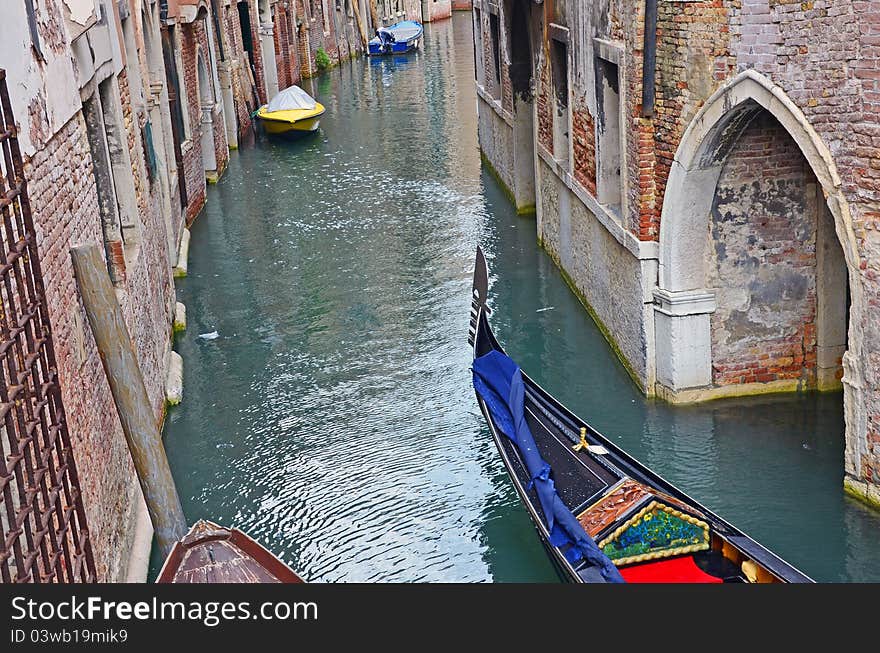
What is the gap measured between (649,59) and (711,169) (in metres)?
0.81

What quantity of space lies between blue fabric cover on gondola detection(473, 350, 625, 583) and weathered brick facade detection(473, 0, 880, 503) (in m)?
1.36

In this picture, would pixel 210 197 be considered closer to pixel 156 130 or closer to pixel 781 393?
pixel 156 130

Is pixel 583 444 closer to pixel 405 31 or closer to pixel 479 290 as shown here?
pixel 479 290

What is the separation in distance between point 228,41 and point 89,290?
47.2ft

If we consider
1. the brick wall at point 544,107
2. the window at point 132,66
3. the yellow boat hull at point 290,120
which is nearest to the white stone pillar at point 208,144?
the yellow boat hull at point 290,120

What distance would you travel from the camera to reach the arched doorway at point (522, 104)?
40.4ft

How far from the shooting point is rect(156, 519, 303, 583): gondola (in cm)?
435

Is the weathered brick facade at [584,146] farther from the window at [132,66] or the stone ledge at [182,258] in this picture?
the stone ledge at [182,258]

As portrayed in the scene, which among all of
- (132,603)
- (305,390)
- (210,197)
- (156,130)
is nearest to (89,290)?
(132,603)

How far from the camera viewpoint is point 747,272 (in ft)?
24.4

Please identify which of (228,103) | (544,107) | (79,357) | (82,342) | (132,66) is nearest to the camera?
(79,357)

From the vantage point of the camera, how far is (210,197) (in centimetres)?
1527

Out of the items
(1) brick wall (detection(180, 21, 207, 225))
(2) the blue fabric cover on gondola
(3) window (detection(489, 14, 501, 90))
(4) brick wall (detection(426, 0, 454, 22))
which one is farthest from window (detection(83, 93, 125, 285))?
(4) brick wall (detection(426, 0, 454, 22))

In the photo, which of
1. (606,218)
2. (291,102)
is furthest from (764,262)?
(291,102)
